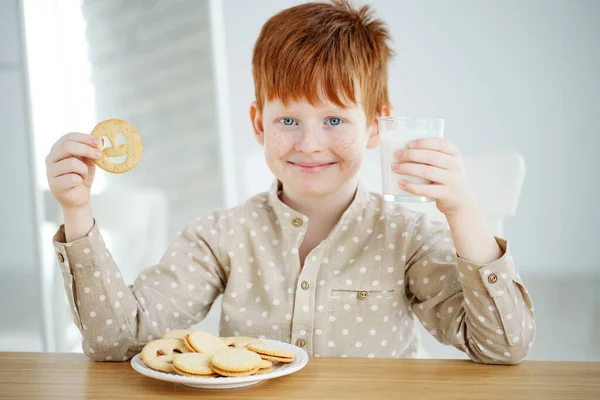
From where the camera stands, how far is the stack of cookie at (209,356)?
0.97m

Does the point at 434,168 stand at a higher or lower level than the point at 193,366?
higher

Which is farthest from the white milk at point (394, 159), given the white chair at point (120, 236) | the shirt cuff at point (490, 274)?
the white chair at point (120, 236)

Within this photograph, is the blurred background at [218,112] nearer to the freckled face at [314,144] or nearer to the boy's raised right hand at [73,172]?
the freckled face at [314,144]

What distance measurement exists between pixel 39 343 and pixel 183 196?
93 centimetres

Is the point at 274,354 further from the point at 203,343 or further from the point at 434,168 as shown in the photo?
the point at 434,168

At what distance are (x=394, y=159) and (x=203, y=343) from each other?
16.4 inches

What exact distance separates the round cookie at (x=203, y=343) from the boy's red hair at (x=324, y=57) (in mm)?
522

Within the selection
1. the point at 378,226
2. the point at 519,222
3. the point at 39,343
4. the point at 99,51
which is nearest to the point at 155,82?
the point at 99,51

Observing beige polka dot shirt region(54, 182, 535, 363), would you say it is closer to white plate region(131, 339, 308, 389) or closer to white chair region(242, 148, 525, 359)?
white plate region(131, 339, 308, 389)

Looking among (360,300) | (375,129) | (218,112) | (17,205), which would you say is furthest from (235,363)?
(17,205)

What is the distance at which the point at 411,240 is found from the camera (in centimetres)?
142

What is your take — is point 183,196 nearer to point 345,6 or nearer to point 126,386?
point 345,6

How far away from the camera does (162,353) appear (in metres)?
1.10

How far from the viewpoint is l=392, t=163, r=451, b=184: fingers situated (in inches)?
43.4
